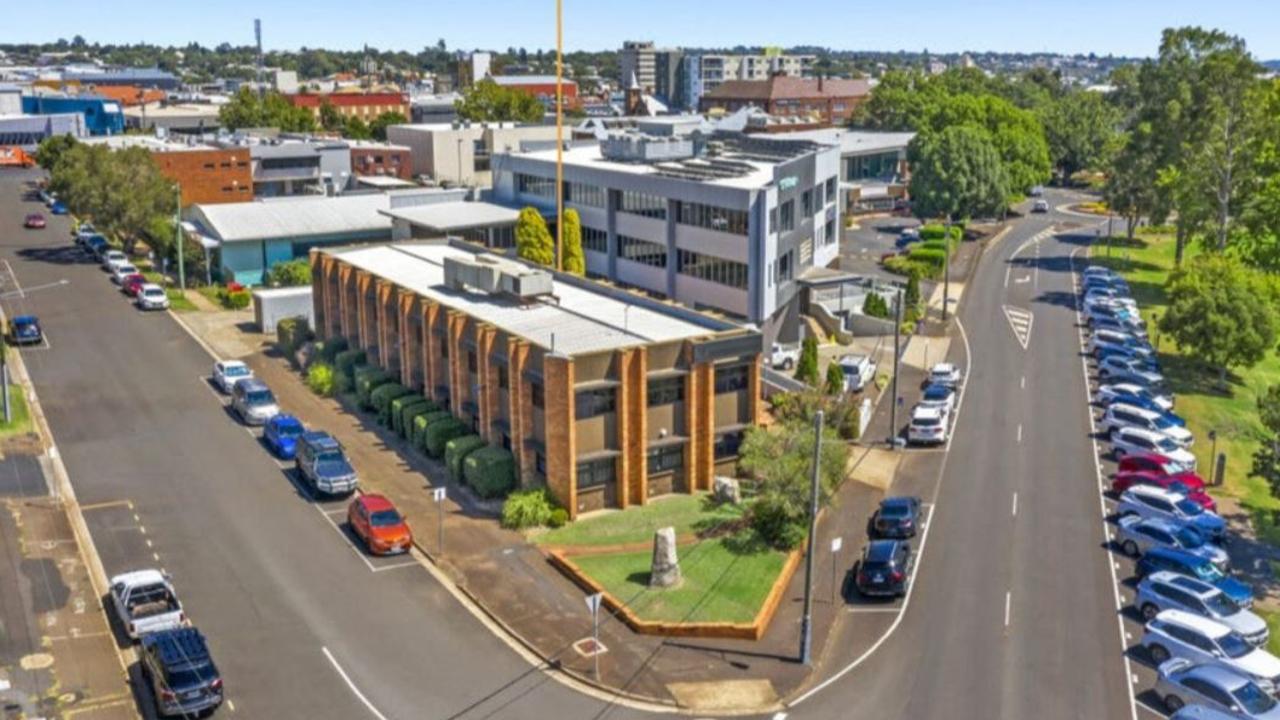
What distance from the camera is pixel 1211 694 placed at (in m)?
31.2

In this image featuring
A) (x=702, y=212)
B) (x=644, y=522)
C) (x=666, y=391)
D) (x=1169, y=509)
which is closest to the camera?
(x=644, y=522)

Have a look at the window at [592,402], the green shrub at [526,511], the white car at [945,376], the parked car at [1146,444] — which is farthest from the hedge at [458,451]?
the parked car at [1146,444]

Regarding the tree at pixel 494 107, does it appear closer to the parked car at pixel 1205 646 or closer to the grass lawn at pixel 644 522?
the grass lawn at pixel 644 522

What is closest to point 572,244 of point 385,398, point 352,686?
point 385,398

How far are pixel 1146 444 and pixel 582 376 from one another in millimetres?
26723

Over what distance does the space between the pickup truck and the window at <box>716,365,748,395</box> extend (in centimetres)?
2192

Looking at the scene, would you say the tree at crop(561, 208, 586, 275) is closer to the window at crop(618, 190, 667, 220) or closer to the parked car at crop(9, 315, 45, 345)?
the window at crop(618, 190, 667, 220)

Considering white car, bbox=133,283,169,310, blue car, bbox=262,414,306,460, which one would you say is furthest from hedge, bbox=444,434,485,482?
white car, bbox=133,283,169,310

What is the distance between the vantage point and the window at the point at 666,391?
4578 centimetres

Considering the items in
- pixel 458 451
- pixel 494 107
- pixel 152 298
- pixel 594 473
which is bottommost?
pixel 594 473

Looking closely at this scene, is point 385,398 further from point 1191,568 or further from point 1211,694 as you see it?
point 1211,694

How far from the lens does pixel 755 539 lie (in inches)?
1662

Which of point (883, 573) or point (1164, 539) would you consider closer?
point (883, 573)

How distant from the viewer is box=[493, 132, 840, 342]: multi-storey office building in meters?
65.4
